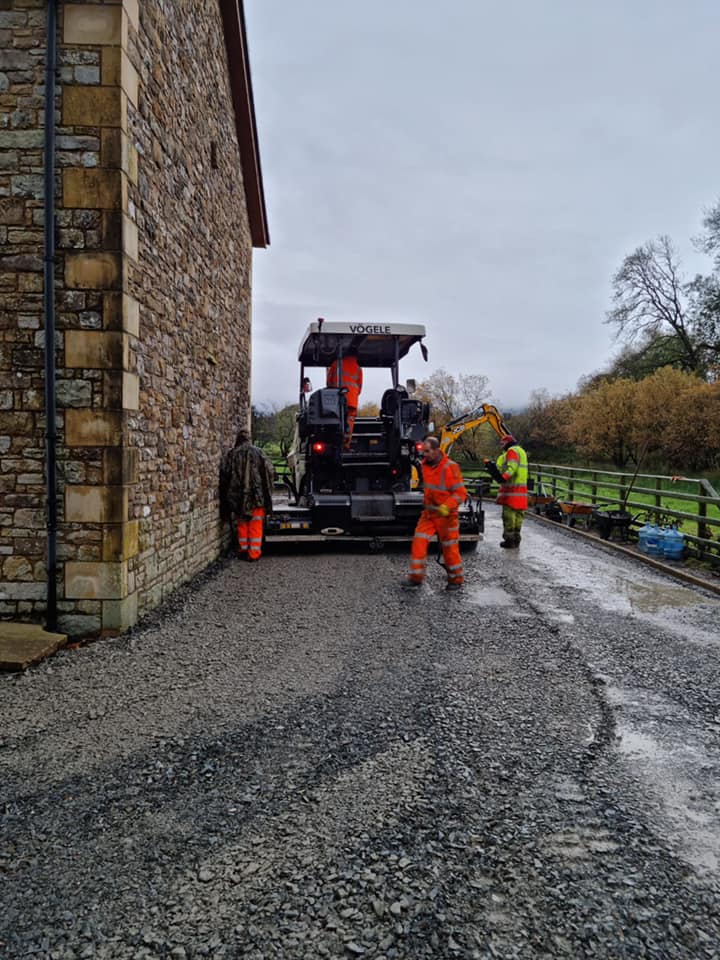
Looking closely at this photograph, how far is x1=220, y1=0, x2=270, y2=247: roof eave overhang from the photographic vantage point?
952 centimetres

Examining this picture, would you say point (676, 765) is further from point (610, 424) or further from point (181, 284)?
point (610, 424)

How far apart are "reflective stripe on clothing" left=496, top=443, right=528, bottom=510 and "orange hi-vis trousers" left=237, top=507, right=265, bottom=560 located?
165 inches

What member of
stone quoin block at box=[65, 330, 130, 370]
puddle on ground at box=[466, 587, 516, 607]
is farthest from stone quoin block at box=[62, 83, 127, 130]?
puddle on ground at box=[466, 587, 516, 607]

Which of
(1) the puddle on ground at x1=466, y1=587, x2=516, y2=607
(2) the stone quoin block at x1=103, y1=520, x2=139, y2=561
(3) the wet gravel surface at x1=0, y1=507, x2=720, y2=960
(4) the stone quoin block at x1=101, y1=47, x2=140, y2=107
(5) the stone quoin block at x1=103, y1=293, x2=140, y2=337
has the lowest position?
(3) the wet gravel surface at x1=0, y1=507, x2=720, y2=960

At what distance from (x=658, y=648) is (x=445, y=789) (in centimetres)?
306

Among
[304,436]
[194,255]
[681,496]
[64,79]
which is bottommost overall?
[681,496]

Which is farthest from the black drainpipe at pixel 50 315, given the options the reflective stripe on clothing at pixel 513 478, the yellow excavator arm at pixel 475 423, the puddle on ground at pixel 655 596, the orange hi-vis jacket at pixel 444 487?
the yellow excavator arm at pixel 475 423

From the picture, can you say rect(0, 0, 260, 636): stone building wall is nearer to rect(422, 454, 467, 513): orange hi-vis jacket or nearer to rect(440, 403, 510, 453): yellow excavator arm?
rect(422, 454, 467, 513): orange hi-vis jacket

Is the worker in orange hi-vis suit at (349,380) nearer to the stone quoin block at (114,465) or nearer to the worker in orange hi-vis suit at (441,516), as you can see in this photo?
the worker in orange hi-vis suit at (441,516)

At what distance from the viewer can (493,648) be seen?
203 inches

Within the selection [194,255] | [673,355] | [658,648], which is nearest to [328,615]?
[658,648]

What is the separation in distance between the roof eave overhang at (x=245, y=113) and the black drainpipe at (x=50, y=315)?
17.9ft

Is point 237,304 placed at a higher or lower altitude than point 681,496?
higher

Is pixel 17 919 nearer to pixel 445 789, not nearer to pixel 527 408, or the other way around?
pixel 445 789
